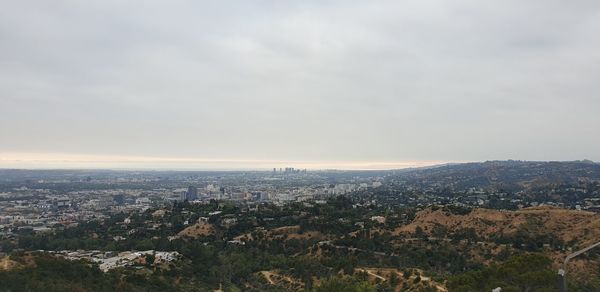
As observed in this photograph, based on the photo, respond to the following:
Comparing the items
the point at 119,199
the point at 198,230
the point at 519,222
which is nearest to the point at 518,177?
the point at 519,222

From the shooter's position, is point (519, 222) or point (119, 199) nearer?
point (519, 222)

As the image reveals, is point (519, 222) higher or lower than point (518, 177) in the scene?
lower

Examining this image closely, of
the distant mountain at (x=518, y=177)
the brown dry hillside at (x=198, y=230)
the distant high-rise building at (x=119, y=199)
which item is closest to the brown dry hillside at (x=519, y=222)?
the brown dry hillside at (x=198, y=230)

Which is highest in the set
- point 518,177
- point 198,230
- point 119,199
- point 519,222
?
point 518,177

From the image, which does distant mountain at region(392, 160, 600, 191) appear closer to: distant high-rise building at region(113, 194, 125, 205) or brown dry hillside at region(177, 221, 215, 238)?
brown dry hillside at region(177, 221, 215, 238)

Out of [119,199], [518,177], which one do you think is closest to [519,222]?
[119,199]

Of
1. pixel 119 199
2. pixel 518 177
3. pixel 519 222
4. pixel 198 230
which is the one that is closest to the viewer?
pixel 519 222

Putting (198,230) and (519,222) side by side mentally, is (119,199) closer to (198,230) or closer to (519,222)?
(198,230)

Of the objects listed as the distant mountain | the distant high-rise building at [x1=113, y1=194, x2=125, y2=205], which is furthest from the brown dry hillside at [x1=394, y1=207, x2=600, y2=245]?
the distant high-rise building at [x1=113, y1=194, x2=125, y2=205]

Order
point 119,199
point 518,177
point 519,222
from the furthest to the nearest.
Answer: point 518,177 < point 119,199 < point 519,222
